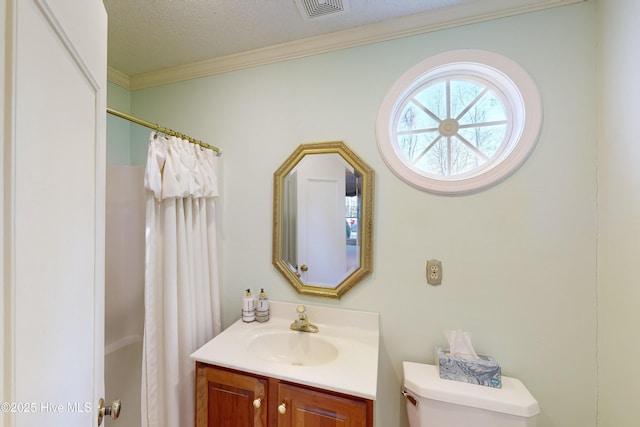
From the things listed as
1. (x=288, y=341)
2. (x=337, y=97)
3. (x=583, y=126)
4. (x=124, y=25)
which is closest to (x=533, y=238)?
(x=583, y=126)

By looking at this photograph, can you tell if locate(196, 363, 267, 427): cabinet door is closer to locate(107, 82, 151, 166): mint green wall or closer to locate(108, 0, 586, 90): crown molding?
locate(107, 82, 151, 166): mint green wall

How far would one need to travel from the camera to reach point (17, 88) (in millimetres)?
383

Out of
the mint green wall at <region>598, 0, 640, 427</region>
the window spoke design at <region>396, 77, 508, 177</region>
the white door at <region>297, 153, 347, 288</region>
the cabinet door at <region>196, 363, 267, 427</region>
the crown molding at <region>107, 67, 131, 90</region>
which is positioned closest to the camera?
the mint green wall at <region>598, 0, 640, 427</region>

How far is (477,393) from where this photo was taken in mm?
1003

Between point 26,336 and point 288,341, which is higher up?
point 26,336

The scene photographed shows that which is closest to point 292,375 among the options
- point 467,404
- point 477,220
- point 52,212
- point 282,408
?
point 282,408

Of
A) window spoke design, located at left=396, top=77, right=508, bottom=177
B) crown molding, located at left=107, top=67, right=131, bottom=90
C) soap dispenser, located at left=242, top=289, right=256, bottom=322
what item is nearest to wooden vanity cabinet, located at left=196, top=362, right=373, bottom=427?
soap dispenser, located at left=242, top=289, right=256, bottom=322

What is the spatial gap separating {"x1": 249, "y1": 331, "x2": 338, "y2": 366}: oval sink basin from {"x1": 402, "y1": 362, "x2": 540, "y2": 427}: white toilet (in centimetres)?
43

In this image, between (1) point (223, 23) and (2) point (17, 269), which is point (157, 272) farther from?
(1) point (223, 23)

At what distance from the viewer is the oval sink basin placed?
50.7 inches

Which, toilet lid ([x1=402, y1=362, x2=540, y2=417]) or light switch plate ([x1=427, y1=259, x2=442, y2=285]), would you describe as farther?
light switch plate ([x1=427, y1=259, x2=442, y2=285])

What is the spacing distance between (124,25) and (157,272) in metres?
1.27

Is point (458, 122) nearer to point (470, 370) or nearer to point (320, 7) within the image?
point (320, 7)

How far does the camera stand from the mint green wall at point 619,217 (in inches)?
34.8
